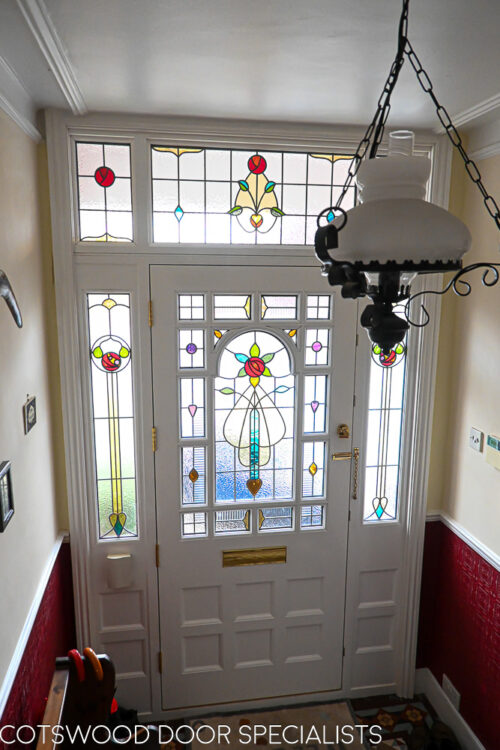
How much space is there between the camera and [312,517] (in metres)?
2.86

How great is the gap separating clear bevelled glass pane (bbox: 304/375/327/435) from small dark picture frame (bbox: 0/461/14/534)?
1.43 m

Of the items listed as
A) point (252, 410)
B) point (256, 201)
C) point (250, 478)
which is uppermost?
point (256, 201)

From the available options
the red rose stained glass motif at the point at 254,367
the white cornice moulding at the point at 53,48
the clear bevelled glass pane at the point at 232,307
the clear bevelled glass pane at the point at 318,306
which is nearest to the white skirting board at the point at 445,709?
the red rose stained glass motif at the point at 254,367

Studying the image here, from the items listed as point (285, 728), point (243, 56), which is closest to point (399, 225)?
point (243, 56)

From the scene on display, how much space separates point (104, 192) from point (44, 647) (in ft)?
6.32

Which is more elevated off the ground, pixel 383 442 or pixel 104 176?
pixel 104 176

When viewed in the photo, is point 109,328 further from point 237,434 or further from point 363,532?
point 363,532

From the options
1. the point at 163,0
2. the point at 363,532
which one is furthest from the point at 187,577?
the point at 163,0

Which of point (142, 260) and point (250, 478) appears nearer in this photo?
point (142, 260)

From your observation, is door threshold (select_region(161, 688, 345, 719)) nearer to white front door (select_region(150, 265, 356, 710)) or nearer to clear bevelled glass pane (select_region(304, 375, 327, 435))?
white front door (select_region(150, 265, 356, 710))

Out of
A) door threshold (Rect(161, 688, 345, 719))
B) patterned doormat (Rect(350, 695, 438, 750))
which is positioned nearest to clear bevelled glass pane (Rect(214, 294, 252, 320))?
door threshold (Rect(161, 688, 345, 719))

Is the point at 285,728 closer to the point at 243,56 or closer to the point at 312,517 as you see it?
the point at 312,517

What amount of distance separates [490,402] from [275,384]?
0.98 meters

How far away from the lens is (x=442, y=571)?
2928mm
